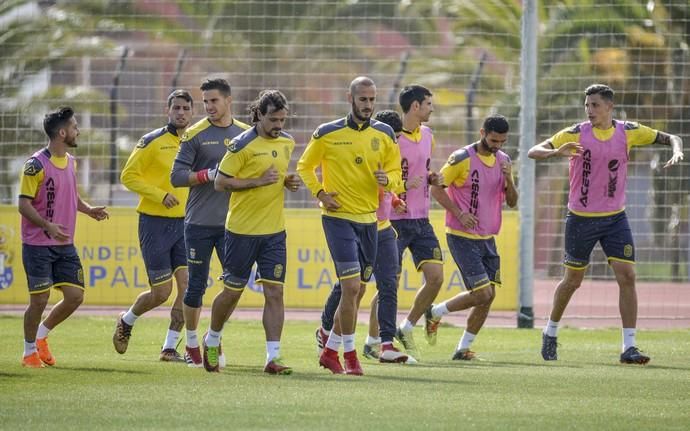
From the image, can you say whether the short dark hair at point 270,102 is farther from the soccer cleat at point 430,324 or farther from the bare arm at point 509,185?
the soccer cleat at point 430,324

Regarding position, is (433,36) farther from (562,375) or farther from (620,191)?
(562,375)

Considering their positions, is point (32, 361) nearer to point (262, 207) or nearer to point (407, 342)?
point (262, 207)

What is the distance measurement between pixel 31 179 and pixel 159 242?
55.4 inches

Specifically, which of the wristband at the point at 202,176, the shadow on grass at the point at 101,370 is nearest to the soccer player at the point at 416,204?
the wristband at the point at 202,176

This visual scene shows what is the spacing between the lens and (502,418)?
7922 mm

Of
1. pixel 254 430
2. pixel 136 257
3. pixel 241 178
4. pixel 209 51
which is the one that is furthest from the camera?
pixel 209 51

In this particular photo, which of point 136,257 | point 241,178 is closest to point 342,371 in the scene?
point 241,178

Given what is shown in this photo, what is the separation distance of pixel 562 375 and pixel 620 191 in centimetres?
236

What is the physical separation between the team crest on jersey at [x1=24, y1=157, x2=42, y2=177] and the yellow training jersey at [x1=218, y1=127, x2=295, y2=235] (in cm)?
180

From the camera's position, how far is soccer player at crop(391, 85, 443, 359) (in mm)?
12734

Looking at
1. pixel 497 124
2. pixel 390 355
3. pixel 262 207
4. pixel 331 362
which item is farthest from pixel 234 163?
pixel 497 124

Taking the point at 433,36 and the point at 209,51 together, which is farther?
the point at 433,36

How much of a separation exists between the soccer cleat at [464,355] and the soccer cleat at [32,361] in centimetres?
376

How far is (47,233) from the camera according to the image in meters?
11.2
